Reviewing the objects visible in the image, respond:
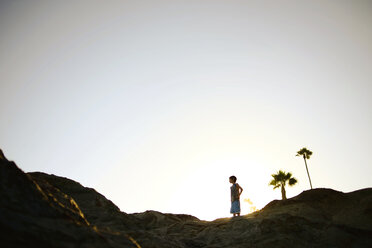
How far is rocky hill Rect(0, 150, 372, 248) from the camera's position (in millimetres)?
3336

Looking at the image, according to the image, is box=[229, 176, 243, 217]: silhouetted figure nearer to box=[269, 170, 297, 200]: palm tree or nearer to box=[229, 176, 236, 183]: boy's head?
box=[229, 176, 236, 183]: boy's head

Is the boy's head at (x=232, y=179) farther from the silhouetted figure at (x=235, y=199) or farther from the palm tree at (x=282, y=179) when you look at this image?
the palm tree at (x=282, y=179)

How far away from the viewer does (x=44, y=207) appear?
3791 millimetres

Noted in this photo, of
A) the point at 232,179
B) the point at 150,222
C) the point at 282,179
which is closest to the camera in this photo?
the point at 150,222

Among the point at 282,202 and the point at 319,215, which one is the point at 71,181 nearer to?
the point at 282,202

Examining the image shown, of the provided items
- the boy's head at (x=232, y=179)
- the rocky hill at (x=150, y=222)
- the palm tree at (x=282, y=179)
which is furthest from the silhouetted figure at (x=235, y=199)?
the palm tree at (x=282, y=179)

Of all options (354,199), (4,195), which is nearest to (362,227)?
(354,199)

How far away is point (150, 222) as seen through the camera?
1046 centimetres

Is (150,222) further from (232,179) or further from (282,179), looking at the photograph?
(282,179)

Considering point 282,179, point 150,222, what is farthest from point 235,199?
point 282,179

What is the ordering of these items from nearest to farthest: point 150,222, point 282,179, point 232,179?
point 150,222 < point 232,179 < point 282,179

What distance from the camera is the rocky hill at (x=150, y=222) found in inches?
131

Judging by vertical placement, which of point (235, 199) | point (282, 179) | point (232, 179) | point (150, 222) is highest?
point (282, 179)

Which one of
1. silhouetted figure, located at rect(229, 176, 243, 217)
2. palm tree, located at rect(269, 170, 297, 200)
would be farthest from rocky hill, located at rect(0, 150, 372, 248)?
palm tree, located at rect(269, 170, 297, 200)
